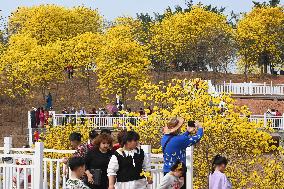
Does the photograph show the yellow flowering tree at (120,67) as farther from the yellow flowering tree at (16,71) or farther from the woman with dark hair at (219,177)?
the woman with dark hair at (219,177)

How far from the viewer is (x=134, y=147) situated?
1223 centimetres

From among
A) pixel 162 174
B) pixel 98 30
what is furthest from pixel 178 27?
pixel 162 174

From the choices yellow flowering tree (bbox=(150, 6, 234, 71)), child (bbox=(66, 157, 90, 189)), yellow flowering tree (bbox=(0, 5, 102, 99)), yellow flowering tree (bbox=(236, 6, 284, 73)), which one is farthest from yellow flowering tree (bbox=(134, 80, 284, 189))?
yellow flowering tree (bbox=(236, 6, 284, 73))

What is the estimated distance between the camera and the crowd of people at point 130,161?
40.0 feet

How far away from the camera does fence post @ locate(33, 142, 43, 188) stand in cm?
1464

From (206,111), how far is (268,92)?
35335 millimetres

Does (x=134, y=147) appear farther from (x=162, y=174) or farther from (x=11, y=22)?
(x=11, y=22)

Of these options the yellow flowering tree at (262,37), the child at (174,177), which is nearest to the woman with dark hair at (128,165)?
the child at (174,177)

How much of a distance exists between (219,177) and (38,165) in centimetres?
340

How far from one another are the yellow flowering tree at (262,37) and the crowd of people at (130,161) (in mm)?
52678

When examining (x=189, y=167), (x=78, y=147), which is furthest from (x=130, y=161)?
(x=189, y=167)

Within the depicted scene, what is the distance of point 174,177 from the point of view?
12.7m

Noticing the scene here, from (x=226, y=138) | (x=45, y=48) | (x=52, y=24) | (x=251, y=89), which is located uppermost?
(x=52, y=24)

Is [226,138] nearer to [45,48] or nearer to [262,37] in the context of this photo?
[45,48]
